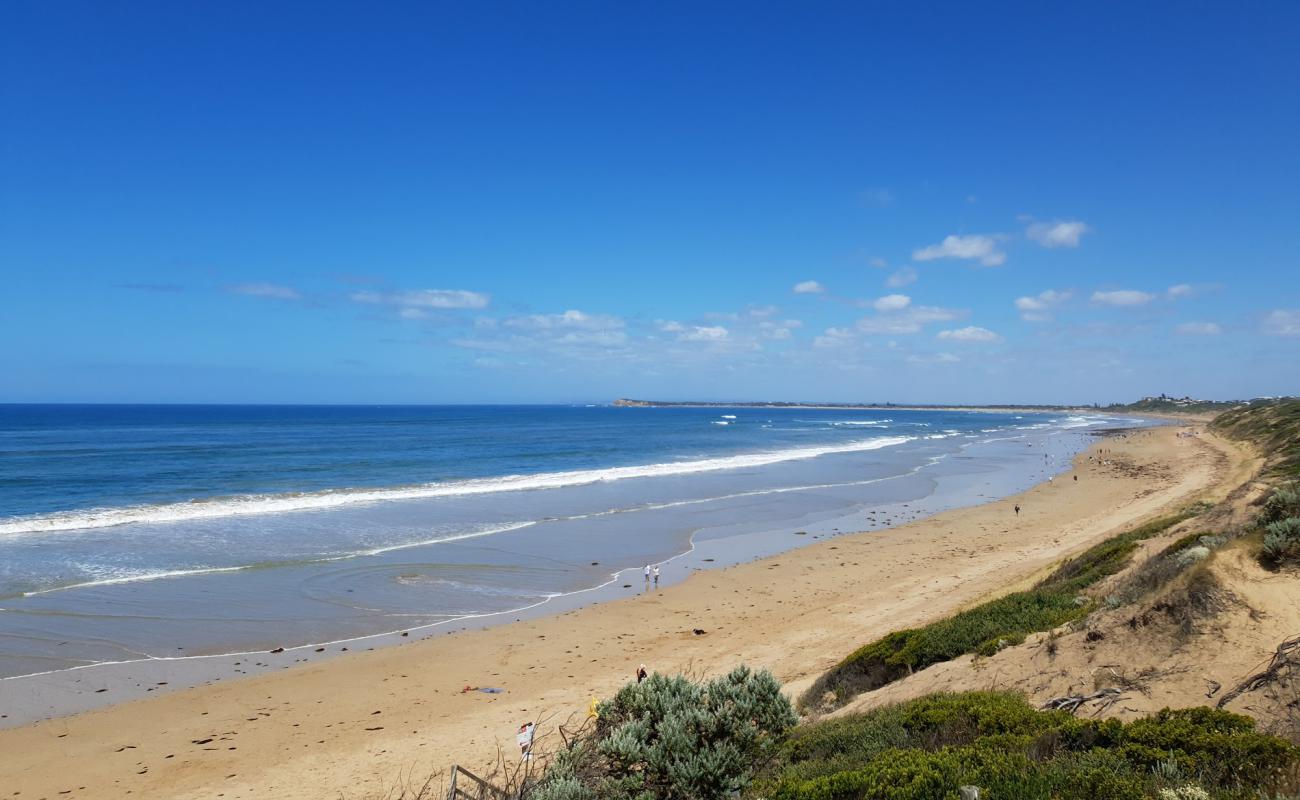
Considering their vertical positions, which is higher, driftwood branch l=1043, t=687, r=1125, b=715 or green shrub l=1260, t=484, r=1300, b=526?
green shrub l=1260, t=484, r=1300, b=526

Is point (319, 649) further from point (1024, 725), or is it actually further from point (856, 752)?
point (1024, 725)

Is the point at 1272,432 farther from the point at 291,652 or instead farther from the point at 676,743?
the point at 291,652

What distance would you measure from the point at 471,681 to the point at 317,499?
78.0ft

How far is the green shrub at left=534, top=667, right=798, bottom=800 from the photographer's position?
614 centimetres

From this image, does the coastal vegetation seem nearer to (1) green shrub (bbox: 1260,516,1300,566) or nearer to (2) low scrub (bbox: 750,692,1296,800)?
(2) low scrub (bbox: 750,692,1296,800)

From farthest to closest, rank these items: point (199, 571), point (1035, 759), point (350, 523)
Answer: point (350, 523)
point (199, 571)
point (1035, 759)

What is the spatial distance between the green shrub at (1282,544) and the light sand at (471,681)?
6.45 meters

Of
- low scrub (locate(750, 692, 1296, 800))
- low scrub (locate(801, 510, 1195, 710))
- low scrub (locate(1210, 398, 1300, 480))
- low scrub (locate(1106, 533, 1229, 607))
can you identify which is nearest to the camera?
low scrub (locate(750, 692, 1296, 800))

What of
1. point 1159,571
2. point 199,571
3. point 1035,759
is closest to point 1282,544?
point 1159,571

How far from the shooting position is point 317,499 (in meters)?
33.2

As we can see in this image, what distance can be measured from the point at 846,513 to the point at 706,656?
1920 cm

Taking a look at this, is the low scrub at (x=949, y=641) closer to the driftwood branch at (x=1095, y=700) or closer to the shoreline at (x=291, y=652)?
the driftwood branch at (x=1095, y=700)

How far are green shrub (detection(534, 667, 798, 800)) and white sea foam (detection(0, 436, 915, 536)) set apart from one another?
89.5ft

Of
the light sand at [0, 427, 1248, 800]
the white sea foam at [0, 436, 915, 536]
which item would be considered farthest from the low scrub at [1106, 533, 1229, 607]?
the white sea foam at [0, 436, 915, 536]
